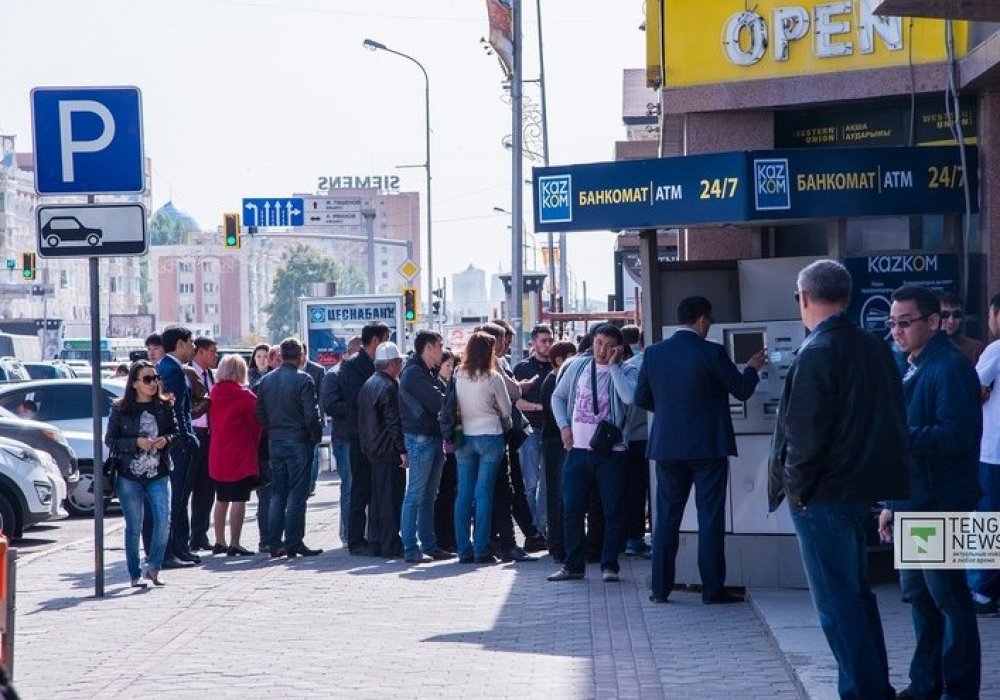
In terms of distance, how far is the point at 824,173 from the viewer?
37.2 ft

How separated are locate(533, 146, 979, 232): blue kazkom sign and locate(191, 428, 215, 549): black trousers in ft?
15.5

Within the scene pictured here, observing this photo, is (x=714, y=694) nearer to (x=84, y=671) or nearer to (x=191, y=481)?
(x=84, y=671)

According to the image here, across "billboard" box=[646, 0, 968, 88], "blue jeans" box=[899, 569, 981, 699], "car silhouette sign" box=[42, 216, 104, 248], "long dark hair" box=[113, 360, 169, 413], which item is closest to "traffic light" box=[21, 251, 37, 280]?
"billboard" box=[646, 0, 968, 88]

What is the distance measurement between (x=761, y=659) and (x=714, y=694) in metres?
1.03

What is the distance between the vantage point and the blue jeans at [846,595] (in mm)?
6641

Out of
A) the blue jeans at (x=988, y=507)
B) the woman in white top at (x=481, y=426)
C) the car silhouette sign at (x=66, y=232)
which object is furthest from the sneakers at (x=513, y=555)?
the blue jeans at (x=988, y=507)

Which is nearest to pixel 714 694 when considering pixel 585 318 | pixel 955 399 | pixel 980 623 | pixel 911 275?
pixel 955 399

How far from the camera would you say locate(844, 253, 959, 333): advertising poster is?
12289 mm

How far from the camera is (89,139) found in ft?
38.4

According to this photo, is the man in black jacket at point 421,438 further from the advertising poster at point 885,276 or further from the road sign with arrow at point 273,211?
the road sign with arrow at point 273,211

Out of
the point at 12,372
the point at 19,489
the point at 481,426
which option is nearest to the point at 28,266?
the point at 12,372

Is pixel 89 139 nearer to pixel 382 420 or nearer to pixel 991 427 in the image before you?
pixel 382 420
